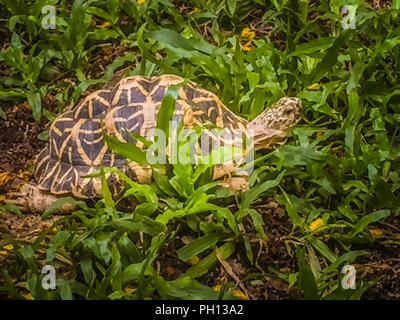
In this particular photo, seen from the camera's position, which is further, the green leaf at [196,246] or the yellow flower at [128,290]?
the green leaf at [196,246]

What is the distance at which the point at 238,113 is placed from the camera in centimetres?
409

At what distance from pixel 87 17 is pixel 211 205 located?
1926 millimetres

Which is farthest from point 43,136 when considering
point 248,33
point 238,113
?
point 248,33

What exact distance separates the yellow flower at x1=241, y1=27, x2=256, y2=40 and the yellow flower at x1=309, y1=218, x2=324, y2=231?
167 cm

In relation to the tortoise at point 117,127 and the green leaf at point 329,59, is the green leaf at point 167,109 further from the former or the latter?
the green leaf at point 329,59

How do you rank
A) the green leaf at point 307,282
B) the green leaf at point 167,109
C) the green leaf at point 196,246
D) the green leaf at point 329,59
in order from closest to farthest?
the green leaf at point 307,282
the green leaf at point 196,246
the green leaf at point 167,109
the green leaf at point 329,59

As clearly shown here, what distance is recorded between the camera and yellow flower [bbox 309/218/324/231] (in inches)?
136

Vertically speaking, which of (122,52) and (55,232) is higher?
(122,52)

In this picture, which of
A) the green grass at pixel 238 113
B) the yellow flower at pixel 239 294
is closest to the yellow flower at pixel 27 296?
the green grass at pixel 238 113

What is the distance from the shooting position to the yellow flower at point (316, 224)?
11.3 ft

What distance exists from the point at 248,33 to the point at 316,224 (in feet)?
5.76

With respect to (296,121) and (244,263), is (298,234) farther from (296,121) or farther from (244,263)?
(296,121)

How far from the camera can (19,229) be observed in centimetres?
360
